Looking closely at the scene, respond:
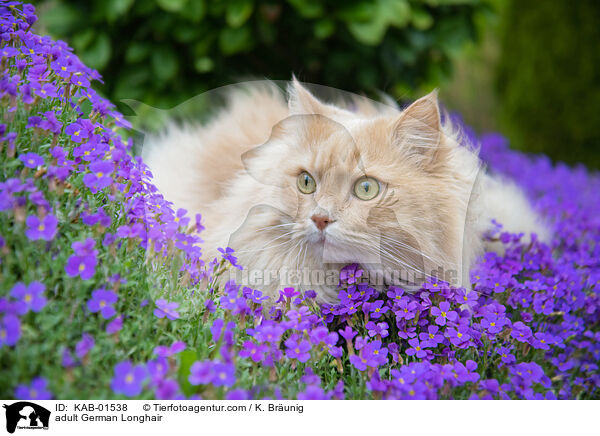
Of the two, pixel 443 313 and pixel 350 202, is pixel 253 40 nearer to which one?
pixel 350 202

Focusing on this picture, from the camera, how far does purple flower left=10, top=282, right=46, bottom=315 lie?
3.33ft

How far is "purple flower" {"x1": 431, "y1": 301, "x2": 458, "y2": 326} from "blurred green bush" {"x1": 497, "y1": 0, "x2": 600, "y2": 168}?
4.42 meters

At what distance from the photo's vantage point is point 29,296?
3.39 feet

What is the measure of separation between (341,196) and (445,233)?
15.2 inches

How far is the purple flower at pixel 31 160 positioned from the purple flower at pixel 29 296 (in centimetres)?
34

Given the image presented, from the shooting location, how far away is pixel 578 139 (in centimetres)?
516

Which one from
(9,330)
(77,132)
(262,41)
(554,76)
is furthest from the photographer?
(554,76)

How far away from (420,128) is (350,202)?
13.8 inches

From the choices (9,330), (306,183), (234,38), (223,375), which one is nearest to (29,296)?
(9,330)
